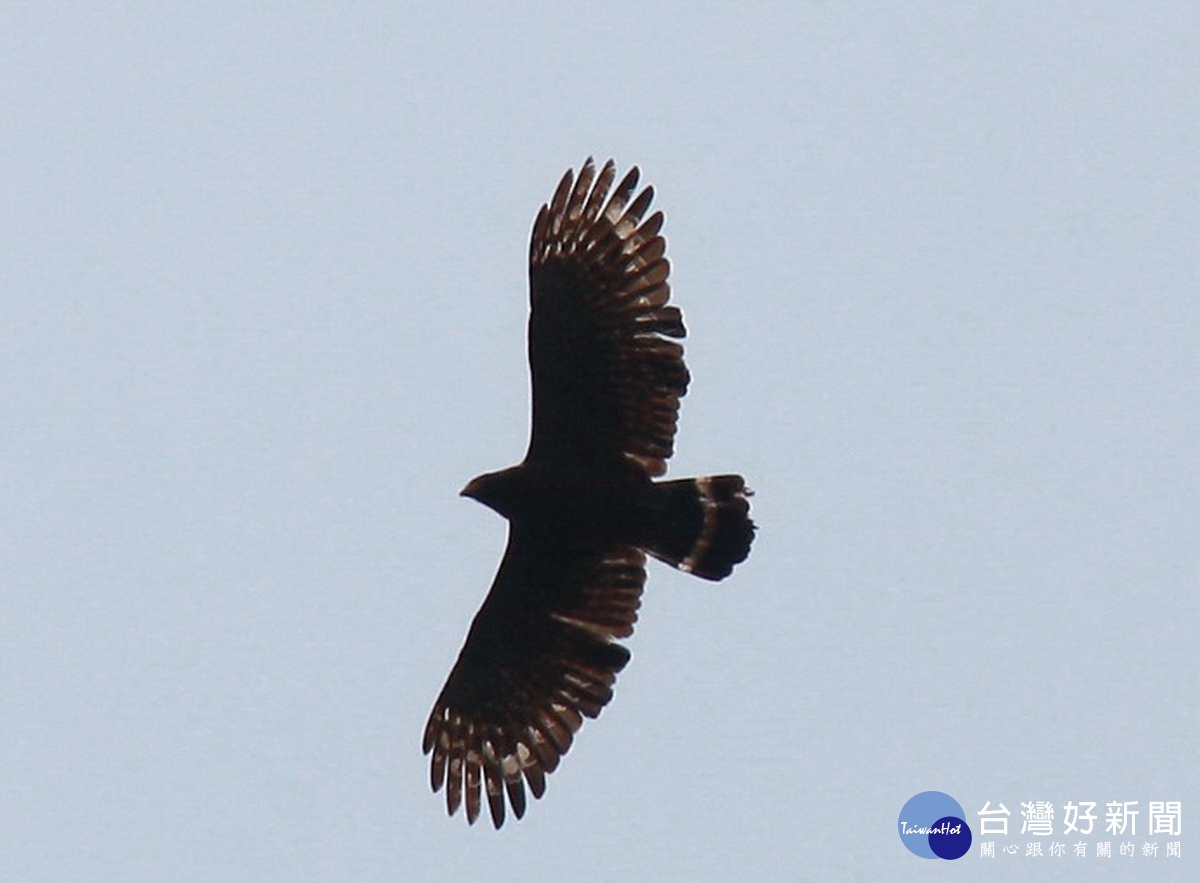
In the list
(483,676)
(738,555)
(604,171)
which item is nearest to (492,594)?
(483,676)

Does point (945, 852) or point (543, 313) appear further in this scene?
point (945, 852)

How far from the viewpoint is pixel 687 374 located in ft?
46.8

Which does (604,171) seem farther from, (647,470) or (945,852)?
(945,852)

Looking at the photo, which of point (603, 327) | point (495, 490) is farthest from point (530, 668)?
point (603, 327)

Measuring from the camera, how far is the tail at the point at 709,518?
14344mm

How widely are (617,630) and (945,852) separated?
8.15ft

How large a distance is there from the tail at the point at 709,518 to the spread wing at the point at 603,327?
196mm

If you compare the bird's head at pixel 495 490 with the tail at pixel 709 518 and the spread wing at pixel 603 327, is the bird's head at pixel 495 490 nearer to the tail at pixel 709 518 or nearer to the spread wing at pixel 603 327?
the spread wing at pixel 603 327

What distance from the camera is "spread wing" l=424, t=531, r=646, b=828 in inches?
580

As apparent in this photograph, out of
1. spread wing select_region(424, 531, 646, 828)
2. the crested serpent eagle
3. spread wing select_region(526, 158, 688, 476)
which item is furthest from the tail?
spread wing select_region(424, 531, 646, 828)

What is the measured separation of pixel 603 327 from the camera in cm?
1422

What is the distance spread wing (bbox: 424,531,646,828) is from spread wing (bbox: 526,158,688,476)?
779 mm

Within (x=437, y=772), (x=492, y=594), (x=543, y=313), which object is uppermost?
→ (x=543, y=313)

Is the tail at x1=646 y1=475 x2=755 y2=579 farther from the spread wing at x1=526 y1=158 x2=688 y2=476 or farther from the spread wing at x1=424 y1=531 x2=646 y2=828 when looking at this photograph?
the spread wing at x1=424 y1=531 x2=646 y2=828
